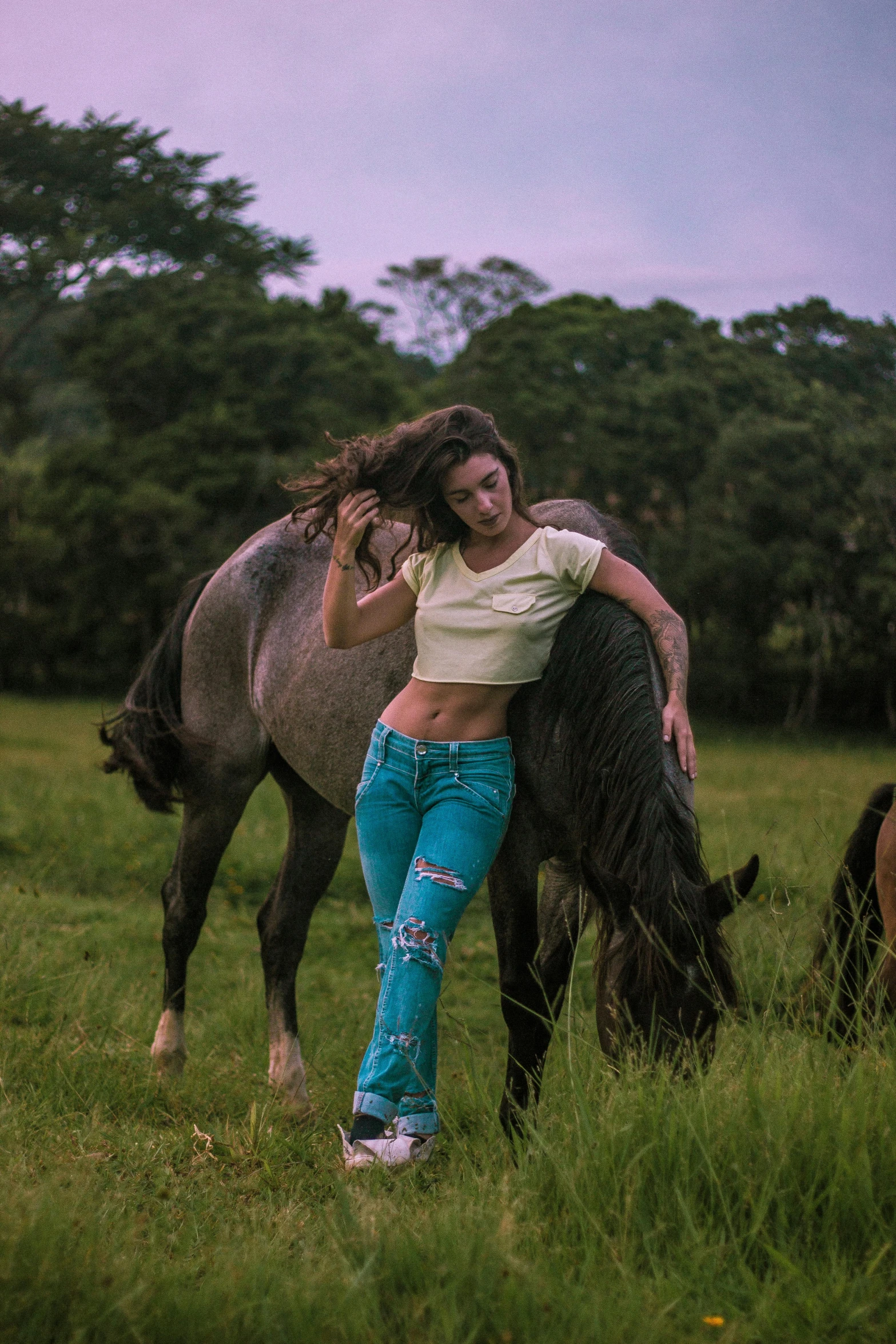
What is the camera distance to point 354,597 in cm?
306

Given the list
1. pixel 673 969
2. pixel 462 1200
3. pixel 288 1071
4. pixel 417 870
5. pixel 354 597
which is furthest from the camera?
pixel 288 1071

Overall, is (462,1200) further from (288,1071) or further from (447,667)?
(288,1071)

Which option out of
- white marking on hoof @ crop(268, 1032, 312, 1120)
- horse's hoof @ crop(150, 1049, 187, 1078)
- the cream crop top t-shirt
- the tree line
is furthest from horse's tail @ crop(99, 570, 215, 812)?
the tree line

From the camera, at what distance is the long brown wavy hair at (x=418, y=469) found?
115 inches

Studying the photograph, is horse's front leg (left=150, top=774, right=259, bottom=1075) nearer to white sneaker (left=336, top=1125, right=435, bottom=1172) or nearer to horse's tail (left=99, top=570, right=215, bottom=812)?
horse's tail (left=99, top=570, right=215, bottom=812)

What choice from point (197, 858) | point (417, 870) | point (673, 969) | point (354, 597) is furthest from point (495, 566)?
point (197, 858)

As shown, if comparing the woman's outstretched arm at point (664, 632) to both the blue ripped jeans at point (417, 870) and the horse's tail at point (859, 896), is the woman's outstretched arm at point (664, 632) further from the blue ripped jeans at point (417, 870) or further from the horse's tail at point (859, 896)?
the horse's tail at point (859, 896)

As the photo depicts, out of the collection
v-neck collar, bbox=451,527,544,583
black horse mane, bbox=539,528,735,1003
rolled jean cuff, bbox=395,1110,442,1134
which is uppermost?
v-neck collar, bbox=451,527,544,583

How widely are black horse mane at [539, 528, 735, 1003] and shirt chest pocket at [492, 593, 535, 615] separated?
0.21 metres

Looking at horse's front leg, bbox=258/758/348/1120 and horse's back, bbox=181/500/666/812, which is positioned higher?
horse's back, bbox=181/500/666/812

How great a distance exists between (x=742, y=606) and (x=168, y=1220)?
13.7m

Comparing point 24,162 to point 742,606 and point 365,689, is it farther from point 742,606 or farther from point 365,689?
point 365,689

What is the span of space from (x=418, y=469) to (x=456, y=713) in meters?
0.67

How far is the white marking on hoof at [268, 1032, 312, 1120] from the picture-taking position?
12.4ft
